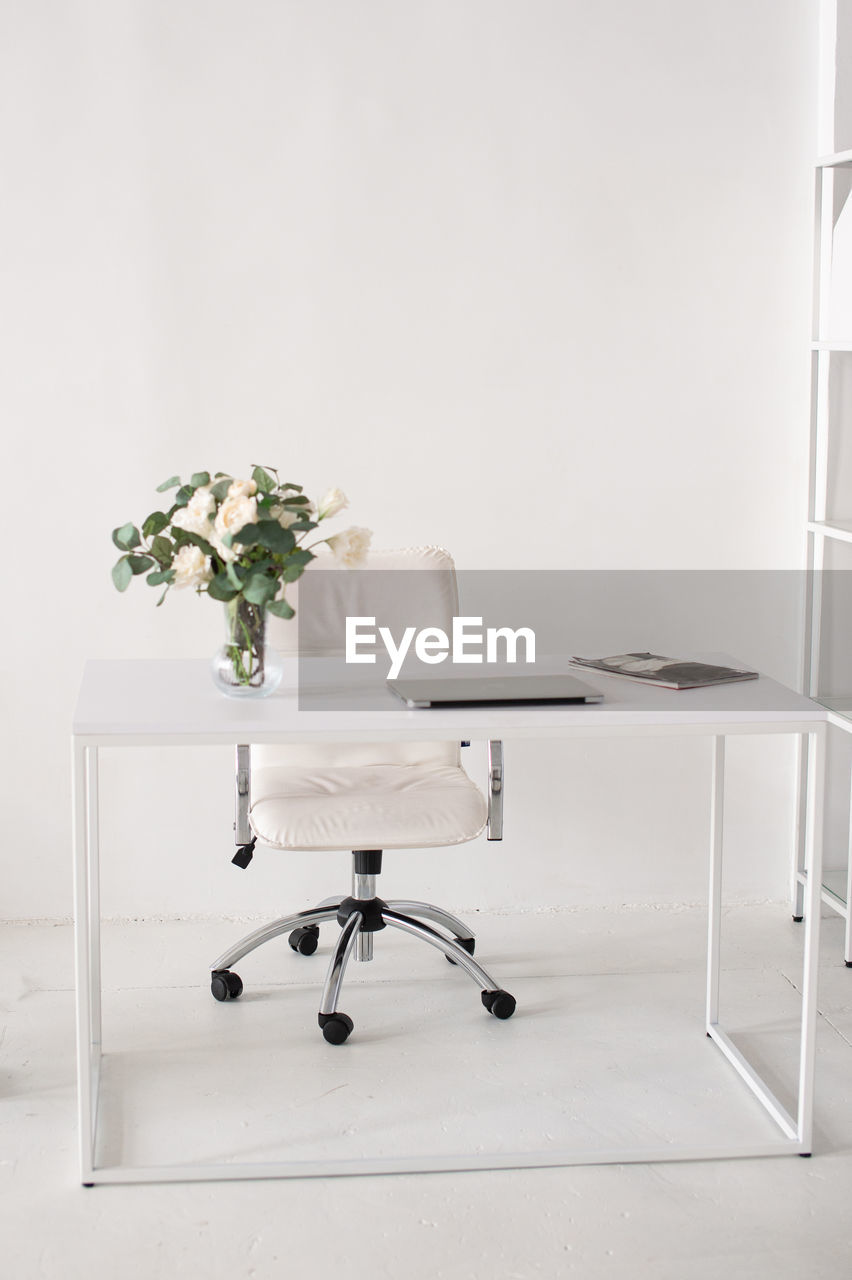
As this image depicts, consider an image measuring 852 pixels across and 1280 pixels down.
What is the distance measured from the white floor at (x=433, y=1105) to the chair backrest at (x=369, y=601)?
590mm

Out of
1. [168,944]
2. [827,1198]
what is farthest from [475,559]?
[827,1198]

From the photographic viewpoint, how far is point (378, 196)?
3.28 metres

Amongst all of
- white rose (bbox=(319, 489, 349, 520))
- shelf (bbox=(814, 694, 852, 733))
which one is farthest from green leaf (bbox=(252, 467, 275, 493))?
shelf (bbox=(814, 694, 852, 733))

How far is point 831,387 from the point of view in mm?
3396

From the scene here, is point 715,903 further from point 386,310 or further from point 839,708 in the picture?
point 386,310

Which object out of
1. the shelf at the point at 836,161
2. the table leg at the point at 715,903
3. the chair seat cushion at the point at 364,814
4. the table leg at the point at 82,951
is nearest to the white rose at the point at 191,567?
the table leg at the point at 82,951

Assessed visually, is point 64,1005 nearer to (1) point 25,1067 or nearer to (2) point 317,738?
(1) point 25,1067

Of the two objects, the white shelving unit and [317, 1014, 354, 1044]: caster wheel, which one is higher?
the white shelving unit

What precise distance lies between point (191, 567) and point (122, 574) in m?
0.13

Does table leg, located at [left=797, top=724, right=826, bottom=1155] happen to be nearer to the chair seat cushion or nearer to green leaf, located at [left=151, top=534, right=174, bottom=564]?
the chair seat cushion

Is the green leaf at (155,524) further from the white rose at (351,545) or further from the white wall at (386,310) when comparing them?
the white wall at (386,310)

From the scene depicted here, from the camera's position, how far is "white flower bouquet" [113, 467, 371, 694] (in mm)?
2234

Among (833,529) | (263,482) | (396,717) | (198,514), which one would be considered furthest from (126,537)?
(833,529)

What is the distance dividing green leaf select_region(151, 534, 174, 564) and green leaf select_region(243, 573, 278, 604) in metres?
0.17
